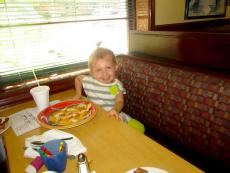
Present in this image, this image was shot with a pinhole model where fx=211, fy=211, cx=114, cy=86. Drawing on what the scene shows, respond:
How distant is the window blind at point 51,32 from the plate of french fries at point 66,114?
2.27ft

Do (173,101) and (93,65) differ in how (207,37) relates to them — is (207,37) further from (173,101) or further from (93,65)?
(93,65)

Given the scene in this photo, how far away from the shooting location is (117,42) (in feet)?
7.73

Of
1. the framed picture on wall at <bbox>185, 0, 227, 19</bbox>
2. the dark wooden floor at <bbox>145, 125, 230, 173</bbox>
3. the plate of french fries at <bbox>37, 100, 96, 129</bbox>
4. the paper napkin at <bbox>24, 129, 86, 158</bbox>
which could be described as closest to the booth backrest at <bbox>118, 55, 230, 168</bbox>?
the dark wooden floor at <bbox>145, 125, 230, 173</bbox>

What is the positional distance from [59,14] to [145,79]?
982 millimetres

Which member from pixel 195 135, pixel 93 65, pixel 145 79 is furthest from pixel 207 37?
pixel 93 65

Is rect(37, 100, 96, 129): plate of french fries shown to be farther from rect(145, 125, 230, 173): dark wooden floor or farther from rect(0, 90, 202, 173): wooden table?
rect(145, 125, 230, 173): dark wooden floor

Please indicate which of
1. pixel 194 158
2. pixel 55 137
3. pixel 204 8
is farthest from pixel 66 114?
pixel 204 8

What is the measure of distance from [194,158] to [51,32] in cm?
154

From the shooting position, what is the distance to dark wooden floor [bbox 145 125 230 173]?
48.8 inches

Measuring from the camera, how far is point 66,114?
1242 millimetres

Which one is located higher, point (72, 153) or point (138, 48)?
point (138, 48)

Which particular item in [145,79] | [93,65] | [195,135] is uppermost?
[93,65]

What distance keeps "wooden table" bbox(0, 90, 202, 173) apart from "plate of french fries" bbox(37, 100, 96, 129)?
4 cm

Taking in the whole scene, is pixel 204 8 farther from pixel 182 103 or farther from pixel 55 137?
pixel 55 137
